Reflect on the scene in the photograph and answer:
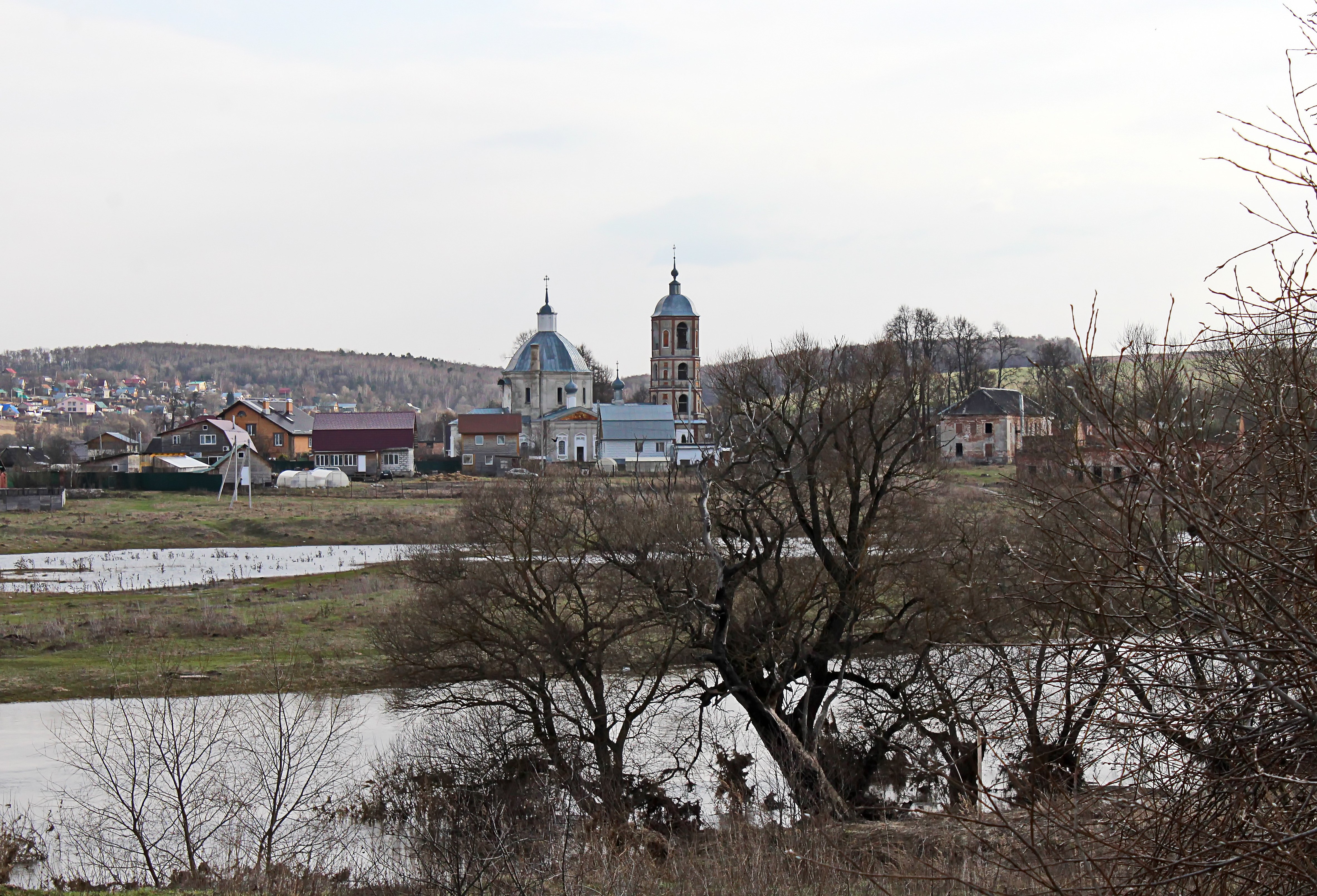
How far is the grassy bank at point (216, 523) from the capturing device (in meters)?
48.2

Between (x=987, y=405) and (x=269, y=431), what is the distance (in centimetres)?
5308

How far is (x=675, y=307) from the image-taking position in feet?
316

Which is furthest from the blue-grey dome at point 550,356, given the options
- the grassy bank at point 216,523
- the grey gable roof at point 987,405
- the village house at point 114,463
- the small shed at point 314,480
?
the grassy bank at point 216,523

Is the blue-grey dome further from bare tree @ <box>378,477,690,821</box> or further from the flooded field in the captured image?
bare tree @ <box>378,477,690,821</box>

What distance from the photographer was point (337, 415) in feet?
315

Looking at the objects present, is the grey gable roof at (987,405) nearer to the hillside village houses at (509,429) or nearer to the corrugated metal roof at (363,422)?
the hillside village houses at (509,429)

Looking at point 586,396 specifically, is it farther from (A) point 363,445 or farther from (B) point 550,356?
(A) point 363,445

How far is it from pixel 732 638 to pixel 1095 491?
14686 millimetres

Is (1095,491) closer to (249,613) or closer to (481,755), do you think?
(481,755)

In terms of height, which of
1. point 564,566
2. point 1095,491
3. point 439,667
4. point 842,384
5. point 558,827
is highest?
point 842,384

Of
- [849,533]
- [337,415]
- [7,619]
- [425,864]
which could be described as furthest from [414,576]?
[337,415]

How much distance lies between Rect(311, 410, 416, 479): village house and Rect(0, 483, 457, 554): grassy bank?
90.3 ft

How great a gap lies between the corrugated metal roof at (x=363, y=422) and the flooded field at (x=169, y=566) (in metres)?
46.1

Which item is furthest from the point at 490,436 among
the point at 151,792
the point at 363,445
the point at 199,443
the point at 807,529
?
the point at 151,792
